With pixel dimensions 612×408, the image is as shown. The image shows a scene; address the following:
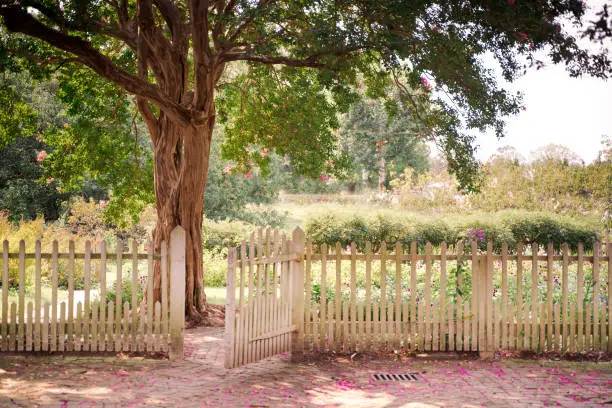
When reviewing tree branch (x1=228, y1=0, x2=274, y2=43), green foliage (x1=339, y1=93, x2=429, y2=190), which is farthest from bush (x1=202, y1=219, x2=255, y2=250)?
green foliage (x1=339, y1=93, x2=429, y2=190)

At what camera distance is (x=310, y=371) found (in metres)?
7.47

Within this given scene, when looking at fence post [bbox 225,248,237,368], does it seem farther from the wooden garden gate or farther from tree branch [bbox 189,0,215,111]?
tree branch [bbox 189,0,215,111]

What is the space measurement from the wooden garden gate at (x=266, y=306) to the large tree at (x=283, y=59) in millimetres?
2488

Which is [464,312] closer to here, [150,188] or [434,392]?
[434,392]

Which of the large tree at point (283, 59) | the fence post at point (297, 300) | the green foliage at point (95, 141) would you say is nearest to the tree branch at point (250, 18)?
the large tree at point (283, 59)

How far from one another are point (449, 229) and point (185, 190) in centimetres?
1050

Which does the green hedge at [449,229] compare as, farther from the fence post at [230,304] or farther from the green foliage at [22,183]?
the green foliage at [22,183]

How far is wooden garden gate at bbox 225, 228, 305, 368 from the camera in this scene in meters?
7.04

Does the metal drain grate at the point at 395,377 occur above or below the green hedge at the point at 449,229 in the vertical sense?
below

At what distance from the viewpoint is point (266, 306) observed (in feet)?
24.8

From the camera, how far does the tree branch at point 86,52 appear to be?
743cm

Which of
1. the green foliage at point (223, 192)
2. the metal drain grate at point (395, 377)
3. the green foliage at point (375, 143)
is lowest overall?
→ the metal drain grate at point (395, 377)

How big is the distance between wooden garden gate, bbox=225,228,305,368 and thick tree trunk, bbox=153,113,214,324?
2.85 metres

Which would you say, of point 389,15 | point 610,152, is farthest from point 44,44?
point 610,152
